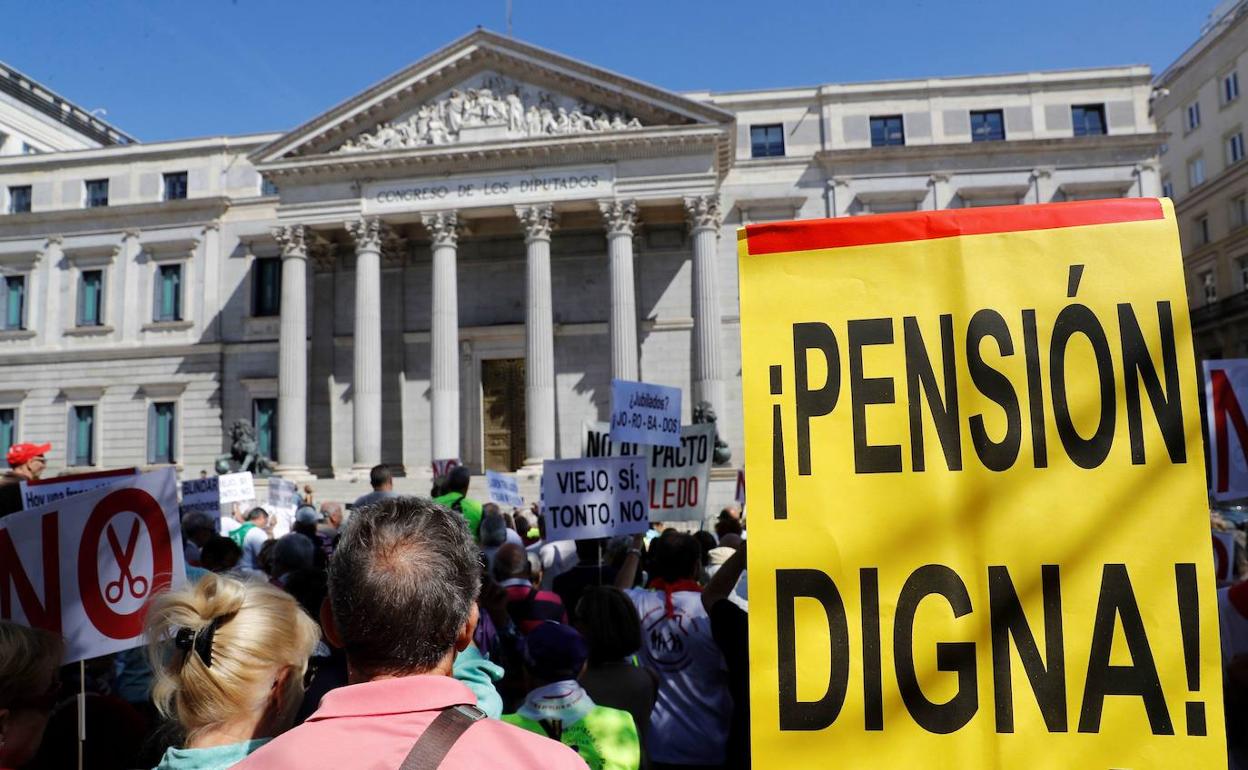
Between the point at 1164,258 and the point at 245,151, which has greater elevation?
the point at 245,151

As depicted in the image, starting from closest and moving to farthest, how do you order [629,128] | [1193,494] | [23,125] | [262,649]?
[1193,494]
[262,649]
[629,128]
[23,125]

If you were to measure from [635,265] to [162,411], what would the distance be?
21.1 m

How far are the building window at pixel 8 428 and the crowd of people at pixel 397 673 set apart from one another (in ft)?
133

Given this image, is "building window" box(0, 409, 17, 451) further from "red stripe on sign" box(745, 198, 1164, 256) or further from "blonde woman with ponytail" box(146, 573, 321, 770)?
"red stripe on sign" box(745, 198, 1164, 256)

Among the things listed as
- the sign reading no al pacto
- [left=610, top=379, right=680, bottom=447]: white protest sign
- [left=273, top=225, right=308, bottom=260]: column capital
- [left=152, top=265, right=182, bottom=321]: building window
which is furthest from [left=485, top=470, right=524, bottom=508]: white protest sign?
[left=152, top=265, right=182, bottom=321]: building window

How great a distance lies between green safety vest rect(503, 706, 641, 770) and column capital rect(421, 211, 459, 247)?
28.7m

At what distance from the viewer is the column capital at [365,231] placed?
31.6 m

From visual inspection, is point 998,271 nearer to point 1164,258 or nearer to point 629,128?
point 1164,258

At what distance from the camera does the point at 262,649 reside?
269 cm

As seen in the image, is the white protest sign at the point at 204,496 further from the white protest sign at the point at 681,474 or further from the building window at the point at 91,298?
the building window at the point at 91,298

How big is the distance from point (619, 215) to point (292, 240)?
1195 centimetres

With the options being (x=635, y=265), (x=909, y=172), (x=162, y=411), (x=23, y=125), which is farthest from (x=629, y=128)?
(x=23, y=125)

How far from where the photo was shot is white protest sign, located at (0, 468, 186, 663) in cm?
468

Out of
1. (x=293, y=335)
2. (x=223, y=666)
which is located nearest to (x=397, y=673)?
(x=223, y=666)
